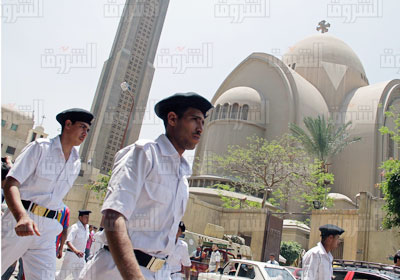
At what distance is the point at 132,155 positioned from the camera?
1924 mm

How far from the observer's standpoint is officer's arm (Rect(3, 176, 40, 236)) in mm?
2518

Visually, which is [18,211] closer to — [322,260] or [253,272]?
[322,260]

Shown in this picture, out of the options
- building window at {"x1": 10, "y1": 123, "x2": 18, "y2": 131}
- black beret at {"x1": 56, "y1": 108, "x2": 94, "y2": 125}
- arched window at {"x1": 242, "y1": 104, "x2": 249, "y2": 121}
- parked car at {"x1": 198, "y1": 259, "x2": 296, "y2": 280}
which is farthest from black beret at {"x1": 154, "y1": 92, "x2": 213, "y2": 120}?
building window at {"x1": 10, "y1": 123, "x2": 18, "y2": 131}

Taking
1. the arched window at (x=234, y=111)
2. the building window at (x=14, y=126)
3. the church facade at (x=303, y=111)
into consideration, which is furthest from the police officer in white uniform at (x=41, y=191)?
the building window at (x=14, y=126)

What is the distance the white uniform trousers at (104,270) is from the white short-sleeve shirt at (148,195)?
10cm

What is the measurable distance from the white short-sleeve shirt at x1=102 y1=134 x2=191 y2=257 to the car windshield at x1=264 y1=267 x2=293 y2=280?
22.3ft

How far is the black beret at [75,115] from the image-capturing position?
3.52m

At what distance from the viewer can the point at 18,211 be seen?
2689 mm

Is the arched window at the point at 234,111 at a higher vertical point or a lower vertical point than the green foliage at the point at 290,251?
higher

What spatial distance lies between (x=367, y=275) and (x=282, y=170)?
19703 mm

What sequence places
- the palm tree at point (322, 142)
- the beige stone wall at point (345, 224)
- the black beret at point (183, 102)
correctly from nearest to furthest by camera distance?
the black beret at point (183, 102)
the beige stone wall at point (345, 224)
the palm tree at point (322, 142)

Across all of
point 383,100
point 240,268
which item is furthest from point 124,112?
point 240,268

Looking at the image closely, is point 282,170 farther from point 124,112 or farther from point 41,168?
point 124,112

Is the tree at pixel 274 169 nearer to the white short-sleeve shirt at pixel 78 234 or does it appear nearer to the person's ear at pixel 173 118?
the white short-sleeve shirt at pixel 78 234
